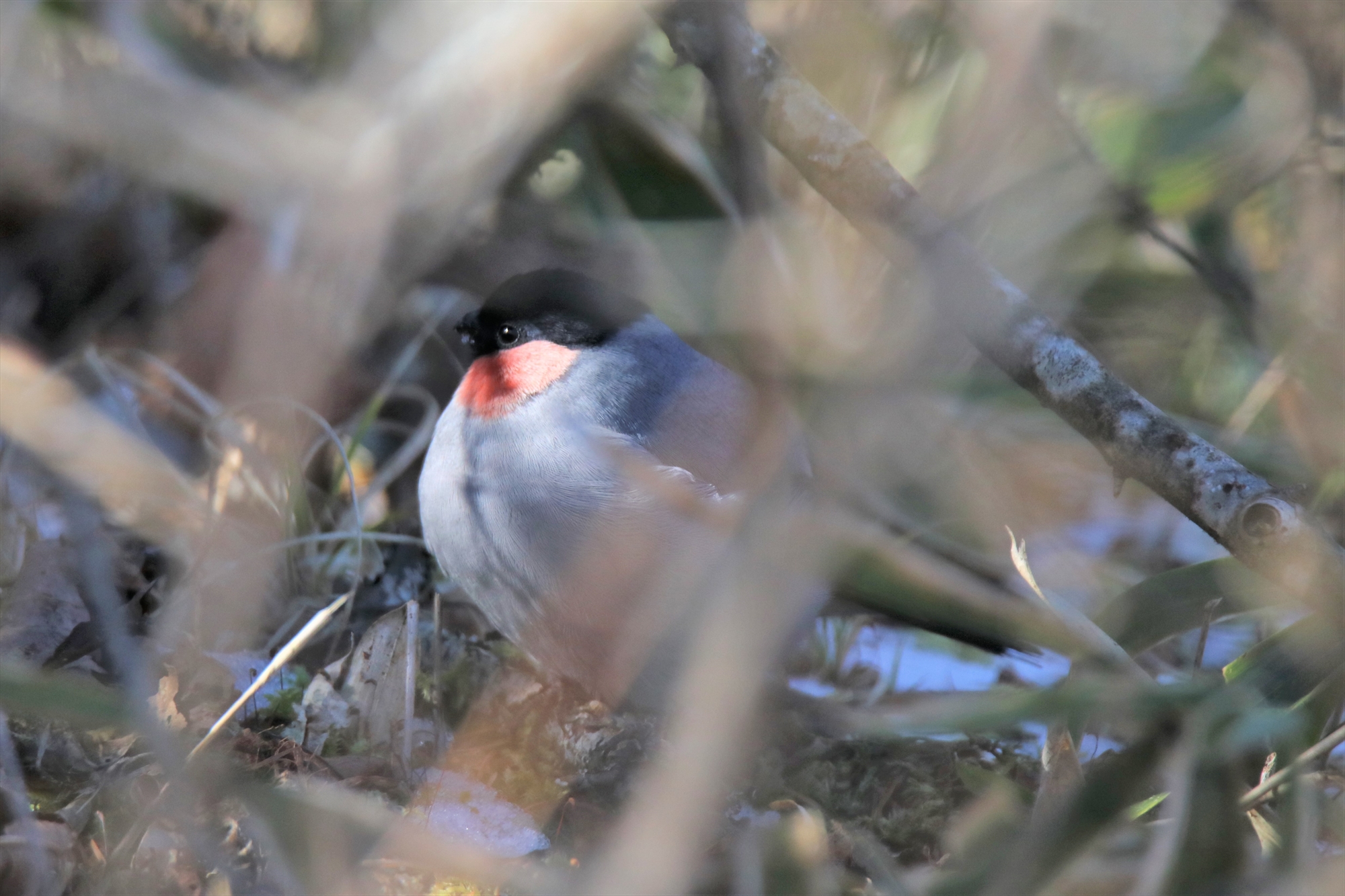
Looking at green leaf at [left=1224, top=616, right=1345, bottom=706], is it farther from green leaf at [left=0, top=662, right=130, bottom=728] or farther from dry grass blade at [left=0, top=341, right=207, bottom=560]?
dry grass blade at [left=0, top=341, right=207, bottom=560]

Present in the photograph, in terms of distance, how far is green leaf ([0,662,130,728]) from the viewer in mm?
1150

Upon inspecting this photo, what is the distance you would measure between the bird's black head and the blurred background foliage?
34 centimetres

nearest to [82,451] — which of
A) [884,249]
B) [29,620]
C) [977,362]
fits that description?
[29,620]

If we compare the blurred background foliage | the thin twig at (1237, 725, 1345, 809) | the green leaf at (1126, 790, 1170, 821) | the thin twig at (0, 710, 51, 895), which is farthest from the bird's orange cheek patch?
the thin twig at (1237, 725, 1345, 809)

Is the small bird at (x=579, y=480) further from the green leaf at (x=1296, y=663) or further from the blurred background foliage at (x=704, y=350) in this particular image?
the green leaf at (x=1296, y=663)

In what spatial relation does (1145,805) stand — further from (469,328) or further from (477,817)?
(469,328)

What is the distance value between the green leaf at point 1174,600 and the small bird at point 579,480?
0.66m

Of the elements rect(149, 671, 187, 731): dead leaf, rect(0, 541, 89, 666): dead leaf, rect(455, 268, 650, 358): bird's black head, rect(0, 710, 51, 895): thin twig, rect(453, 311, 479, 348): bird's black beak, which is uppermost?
rect(455, 268, 650, 358): bird's black head

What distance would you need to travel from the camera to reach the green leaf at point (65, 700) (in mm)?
1150

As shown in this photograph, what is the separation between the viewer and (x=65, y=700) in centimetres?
116

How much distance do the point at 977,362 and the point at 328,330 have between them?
1686 millimetres

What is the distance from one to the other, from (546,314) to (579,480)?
1.79ft

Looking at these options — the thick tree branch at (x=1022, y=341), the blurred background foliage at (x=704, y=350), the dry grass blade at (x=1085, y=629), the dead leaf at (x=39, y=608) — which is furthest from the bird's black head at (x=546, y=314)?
the dry grass blade at (x=1085, y=629)

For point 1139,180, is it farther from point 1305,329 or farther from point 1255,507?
point 1255,507
